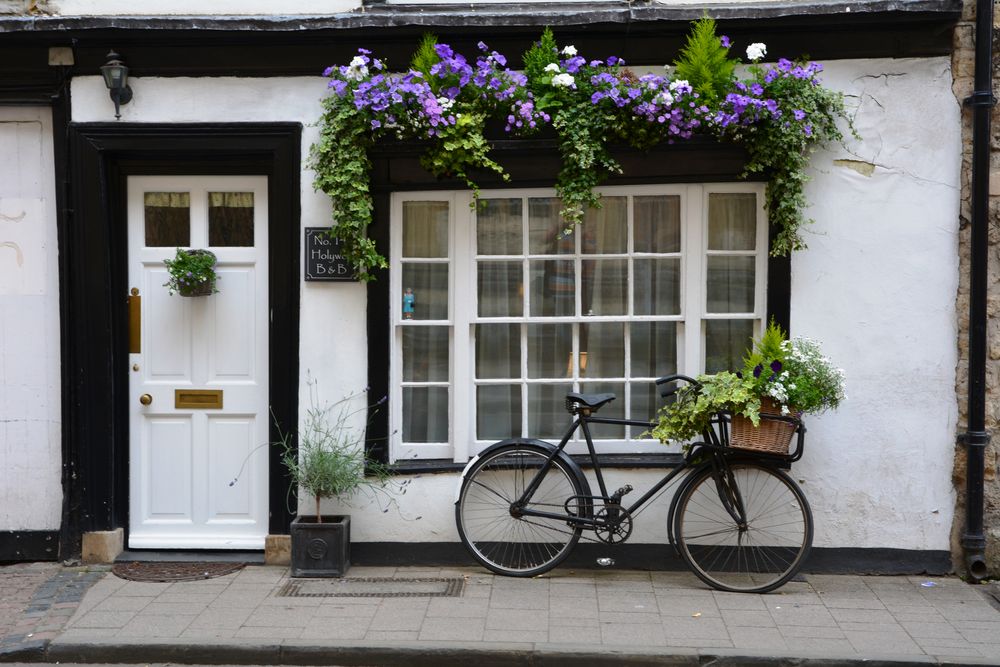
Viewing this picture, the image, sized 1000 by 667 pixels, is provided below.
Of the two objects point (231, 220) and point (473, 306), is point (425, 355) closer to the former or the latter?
point (473, 306)

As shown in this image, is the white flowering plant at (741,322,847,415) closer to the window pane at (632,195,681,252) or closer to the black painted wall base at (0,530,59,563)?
the window pane at (632,195,681,252)

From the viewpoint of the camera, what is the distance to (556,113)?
→ 645cm

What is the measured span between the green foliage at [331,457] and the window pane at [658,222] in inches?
88.3

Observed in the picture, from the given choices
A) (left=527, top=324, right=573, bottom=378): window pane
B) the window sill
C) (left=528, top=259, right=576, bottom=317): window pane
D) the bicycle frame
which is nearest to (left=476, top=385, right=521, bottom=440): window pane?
(left=527, top=324, right=573, bottom=378): window pane

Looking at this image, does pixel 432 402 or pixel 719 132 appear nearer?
pixel 719 132

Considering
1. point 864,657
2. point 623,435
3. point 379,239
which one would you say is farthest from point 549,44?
point 864,657

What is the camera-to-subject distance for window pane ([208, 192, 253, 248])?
7008 mm

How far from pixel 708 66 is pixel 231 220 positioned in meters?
3.37

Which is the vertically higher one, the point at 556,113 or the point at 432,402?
the point at 556,113

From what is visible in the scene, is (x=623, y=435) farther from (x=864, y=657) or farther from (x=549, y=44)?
(x=549, y=44)

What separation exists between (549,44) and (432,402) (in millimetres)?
2512

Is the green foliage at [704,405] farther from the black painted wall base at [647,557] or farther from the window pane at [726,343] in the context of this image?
the black painted wall base at [647,557]

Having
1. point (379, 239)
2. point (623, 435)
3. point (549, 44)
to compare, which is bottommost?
point (623, 435)

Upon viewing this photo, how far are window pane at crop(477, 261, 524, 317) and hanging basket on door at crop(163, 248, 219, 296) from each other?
1821mm
